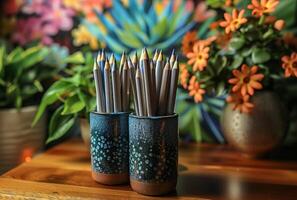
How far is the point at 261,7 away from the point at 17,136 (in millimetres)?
666

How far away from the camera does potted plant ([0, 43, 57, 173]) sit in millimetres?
905

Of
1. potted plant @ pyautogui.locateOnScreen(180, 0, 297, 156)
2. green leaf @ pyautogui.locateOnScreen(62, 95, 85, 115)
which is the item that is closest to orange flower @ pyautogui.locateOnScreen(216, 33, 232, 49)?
potted plant @ pyautogui.locateOnScreen(180, 0, 297, 156)

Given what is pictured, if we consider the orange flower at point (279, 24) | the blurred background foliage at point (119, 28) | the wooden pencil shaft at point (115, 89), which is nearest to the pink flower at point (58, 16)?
the blurred background foliage at point (119, 28)

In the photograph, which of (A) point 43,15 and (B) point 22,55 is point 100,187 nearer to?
(B) point 22,55

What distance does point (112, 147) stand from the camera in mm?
645

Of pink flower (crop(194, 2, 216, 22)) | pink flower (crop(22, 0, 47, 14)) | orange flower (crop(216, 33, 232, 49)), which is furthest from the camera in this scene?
pink flower (crop(22, 0, 47, 14))

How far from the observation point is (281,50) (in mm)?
779

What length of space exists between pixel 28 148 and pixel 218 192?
55cm

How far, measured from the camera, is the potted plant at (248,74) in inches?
29.2

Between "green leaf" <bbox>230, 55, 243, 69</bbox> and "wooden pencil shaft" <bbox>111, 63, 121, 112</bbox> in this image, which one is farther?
"green leaf" <bbox>230, 55, 243, 69</bbox>

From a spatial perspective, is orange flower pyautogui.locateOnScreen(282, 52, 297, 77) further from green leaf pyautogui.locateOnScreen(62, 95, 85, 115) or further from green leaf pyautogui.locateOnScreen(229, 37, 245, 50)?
green leaf pyautogui.locateOnScreen(62, 95, 85, 115)

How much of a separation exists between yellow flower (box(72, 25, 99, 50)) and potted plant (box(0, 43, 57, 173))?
0.09 m

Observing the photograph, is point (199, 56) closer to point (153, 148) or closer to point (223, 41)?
point (223, 41)

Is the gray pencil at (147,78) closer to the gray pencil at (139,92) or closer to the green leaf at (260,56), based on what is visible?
the gray pencil at (139,92)
